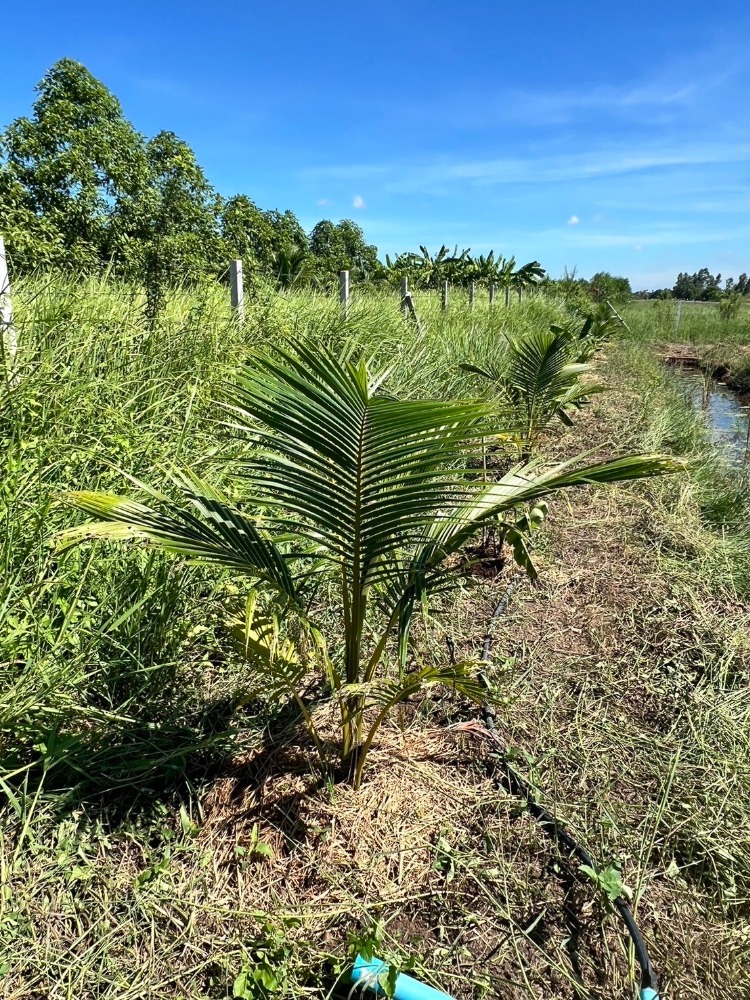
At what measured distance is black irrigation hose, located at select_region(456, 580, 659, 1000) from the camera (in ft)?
4.02

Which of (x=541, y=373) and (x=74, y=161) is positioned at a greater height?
(x=74, y=161)

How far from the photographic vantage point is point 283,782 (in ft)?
5.51

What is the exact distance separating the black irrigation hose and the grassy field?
38mm

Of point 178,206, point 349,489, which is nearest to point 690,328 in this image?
point 178,206

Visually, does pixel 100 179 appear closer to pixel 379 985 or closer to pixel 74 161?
pixel 74 161

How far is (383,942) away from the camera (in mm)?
1310

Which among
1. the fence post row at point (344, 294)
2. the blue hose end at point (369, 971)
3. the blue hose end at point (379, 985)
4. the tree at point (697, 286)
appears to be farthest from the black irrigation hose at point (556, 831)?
the tree at point (697, 286)

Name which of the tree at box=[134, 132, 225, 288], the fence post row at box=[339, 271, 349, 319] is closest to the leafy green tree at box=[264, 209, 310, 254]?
the tree at box=[134, 132, 225, 288]

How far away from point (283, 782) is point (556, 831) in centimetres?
78

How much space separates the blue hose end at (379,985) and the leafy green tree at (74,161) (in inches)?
444

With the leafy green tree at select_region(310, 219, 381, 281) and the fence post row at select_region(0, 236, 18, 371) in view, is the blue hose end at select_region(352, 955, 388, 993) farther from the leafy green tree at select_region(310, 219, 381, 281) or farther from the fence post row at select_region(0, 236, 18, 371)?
the leafy green tree at select_region(310, 219, 381, 281)

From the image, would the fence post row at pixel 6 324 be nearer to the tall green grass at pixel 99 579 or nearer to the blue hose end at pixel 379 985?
the tall green grass at pixel 99 579

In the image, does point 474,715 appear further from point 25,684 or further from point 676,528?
point 676,528

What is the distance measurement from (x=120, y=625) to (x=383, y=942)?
3.93 ft
